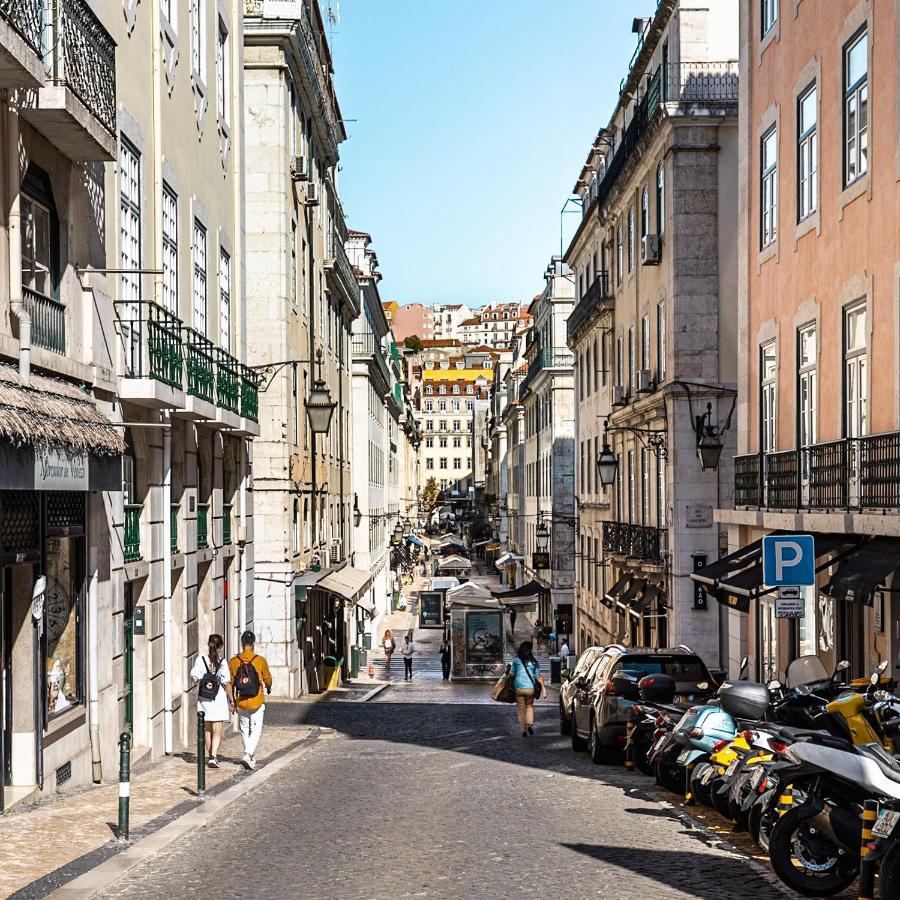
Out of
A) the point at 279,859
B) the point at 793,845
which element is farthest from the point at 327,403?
the point at 793,845

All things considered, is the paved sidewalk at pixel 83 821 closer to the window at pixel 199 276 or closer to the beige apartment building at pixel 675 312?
the window at pixel 199 276

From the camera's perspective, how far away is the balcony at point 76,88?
12375 mm

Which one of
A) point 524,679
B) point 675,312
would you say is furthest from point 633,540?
point 524,679

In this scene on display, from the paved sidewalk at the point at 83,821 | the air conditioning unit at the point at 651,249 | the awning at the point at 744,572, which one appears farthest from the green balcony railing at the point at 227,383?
the air conditioning unit at the point at 651,249

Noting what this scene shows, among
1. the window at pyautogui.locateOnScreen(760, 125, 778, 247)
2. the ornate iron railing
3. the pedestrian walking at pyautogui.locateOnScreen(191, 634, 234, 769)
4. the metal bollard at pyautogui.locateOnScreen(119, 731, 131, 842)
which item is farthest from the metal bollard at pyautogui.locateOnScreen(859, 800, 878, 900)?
the window at pyautogui.locateOnScreen(760, 125, 778, 247)

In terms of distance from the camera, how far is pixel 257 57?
31.7 meters

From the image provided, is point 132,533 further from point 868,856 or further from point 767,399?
point 868,856

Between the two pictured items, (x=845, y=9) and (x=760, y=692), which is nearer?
(x=760, y=692)

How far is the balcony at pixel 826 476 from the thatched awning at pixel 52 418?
25.8ft

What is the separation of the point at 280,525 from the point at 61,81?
19.5 metres

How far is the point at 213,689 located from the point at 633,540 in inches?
779

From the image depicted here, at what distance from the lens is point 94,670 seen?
15016mm

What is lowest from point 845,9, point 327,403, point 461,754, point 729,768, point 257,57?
point 461,754

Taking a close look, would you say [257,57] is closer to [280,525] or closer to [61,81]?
[280,525]
